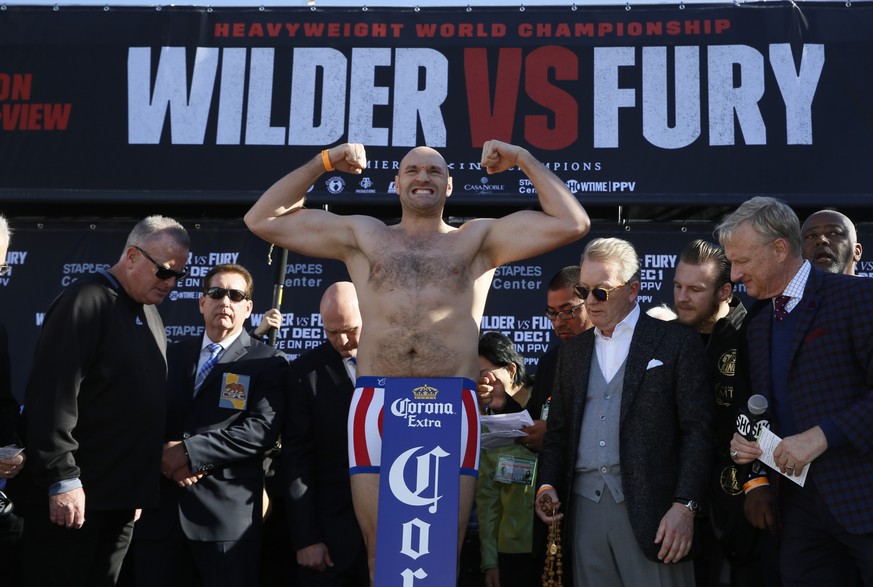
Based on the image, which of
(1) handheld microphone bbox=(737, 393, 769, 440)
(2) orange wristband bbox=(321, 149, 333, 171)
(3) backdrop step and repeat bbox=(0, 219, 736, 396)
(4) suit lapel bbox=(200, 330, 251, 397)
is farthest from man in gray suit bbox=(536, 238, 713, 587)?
(3) backdrop step and repeat bbox=(0, 219, 736, 396)

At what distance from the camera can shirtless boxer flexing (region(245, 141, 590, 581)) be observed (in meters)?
3.38

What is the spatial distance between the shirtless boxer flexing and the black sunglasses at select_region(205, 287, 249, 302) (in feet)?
2.69

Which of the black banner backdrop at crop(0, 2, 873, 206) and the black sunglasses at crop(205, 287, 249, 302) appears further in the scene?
the black banner backdrop at crop(0, 2, 873, 206)

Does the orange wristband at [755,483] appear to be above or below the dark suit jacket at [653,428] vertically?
below

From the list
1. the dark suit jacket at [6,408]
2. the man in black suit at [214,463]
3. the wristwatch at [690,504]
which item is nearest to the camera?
the wristwatch at [690,504]

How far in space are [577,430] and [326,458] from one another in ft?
3.90

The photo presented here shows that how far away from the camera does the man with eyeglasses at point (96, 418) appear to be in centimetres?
356

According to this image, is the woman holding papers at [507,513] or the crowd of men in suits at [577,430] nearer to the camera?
the crowd of men in suits at [577,430]

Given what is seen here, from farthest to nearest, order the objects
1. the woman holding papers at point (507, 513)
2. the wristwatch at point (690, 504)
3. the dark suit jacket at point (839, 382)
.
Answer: the woman holding papers at point (507, 513)
the wristwatch at point (690, 504)
the dark suit jacket at point (839, 382)

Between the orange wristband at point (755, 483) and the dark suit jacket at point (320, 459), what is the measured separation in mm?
1606

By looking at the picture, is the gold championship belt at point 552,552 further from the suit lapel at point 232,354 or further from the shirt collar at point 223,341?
the shirt collar at point 223,341

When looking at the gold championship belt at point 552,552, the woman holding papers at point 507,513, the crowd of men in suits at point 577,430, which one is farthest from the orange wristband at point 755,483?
the woman holding papers at point 507,513

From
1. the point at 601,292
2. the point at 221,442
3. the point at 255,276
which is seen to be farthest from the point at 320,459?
the point at 255,276

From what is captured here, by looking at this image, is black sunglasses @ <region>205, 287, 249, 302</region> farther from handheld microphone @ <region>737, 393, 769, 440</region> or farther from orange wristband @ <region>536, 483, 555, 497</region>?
handheld microphone @ <region>737, 393, 769, 440</region>
